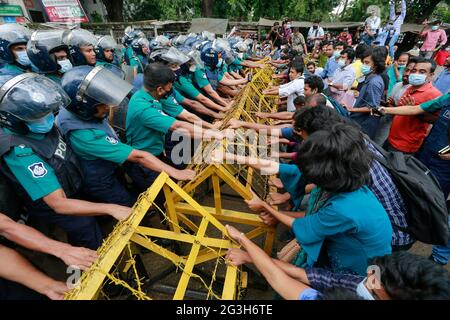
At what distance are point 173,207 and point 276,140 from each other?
165 centimetres

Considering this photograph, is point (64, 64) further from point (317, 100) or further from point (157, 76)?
point (317, 100)

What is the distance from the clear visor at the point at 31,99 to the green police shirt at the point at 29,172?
24 cm

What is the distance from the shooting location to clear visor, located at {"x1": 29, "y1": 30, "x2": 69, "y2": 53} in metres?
3.96

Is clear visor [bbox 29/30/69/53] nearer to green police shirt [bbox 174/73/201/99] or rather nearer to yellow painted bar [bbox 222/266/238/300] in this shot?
green police shirt [bbox 174/73/201/99]

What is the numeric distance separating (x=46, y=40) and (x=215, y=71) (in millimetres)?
3149

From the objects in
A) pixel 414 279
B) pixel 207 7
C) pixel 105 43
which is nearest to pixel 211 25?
pixel 207 7

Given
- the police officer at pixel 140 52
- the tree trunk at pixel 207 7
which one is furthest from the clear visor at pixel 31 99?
the tree trunk at pixel 207 7

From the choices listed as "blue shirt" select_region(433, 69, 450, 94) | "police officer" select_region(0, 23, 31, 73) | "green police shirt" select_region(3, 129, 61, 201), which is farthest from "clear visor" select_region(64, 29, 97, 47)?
"blue shirt" select_region(433, 69, 450, 94)

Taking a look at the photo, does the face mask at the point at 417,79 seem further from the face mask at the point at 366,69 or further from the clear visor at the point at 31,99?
the clear visor at the point at 31,99

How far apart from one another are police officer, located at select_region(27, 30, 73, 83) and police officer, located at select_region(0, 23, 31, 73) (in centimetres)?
21

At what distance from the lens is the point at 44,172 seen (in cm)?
180

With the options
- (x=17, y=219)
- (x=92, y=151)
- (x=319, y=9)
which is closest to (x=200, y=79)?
(x=92, y=151)

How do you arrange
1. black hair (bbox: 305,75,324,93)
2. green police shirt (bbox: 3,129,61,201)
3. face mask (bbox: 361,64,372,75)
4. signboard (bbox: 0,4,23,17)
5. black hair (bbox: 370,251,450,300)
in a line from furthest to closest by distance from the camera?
signboard (bbox: 0,4,23,17)
face mask (bbox: 361,64,372,75)
black hair (bbox: 305,75,324,93)
green police shirt (bbox: 3,129,61,201)
black hair (bbox: 370,251,450,300)

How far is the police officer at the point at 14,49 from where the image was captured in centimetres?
402
